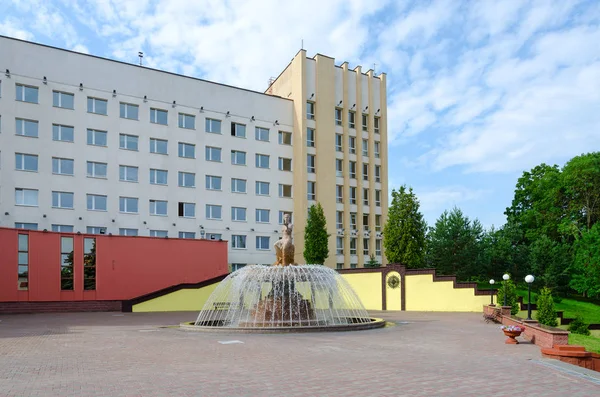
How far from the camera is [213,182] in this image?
145 feet

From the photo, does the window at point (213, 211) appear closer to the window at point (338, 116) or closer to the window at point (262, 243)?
the window at point (262, 243)

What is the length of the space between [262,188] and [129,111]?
12.5m

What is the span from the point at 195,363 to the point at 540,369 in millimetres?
6209

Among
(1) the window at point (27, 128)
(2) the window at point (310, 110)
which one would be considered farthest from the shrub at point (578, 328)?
(1) the window at point (27, 128)

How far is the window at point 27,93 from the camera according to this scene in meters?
37.0

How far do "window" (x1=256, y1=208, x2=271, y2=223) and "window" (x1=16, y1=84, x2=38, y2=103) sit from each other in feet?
61.7

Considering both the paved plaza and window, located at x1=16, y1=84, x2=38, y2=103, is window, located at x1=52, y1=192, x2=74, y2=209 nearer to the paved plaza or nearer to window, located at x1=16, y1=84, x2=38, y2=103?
window, located at x1=16, y1=84, x2=38, y2=103

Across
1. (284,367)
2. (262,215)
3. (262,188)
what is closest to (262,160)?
(262,188)

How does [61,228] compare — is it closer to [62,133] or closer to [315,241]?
[62,133]

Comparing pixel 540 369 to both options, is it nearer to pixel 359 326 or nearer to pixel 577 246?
pixel 359 326

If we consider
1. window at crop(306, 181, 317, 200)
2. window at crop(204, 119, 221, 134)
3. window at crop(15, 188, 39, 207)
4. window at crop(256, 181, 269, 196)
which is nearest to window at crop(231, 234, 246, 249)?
window at crop(256, 181, 269, 196)

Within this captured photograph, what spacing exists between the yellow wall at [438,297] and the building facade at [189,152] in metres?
17.2

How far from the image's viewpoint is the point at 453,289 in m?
27.8

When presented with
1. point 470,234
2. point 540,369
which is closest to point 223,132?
point 470,234
